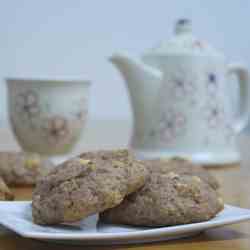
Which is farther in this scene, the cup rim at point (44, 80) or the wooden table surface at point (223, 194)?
the cup rim at point (44, 80)

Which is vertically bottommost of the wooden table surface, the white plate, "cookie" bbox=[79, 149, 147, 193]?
the wooden table surface

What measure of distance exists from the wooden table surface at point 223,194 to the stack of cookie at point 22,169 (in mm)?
20

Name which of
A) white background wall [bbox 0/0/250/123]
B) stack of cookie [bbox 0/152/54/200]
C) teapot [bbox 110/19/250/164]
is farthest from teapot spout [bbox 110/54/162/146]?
white background wall [bbox 0/0/250/123]

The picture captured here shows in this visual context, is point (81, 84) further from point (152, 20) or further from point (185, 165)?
point (152, 20)

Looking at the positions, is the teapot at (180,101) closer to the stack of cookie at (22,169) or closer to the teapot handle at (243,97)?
the teapot handle at (243,97)

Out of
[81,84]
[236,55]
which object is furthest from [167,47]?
[236,55]

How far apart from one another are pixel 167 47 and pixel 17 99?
0.32m

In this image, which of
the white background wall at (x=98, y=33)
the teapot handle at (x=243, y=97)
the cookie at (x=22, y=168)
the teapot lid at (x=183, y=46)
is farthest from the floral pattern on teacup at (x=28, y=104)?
the white background wall at (x=98, y=33)

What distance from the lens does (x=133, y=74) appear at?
4.14 ft

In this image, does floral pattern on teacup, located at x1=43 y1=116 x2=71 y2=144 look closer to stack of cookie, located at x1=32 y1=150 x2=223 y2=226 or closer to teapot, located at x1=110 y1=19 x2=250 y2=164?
teapot, located at x1=110 y1=19 x2=250 y2=164

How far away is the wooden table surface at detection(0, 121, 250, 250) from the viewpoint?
556mm

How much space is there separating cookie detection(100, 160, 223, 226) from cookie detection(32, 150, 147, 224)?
2 centimetres

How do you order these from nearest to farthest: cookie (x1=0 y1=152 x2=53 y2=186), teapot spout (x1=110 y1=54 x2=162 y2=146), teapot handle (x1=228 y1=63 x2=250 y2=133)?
cookie (x1=0 y1=152 x2=53 y2=186) < teapot spout (x1=110 y1=54 x2=162 y2=146) < teapot handle (x1=228 y1=63 x2=250 y2=133)

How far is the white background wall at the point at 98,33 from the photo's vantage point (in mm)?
2012
